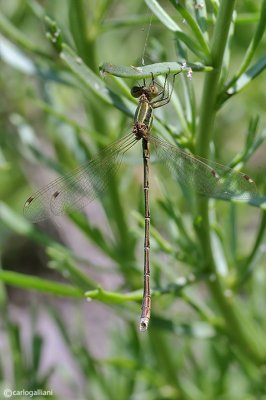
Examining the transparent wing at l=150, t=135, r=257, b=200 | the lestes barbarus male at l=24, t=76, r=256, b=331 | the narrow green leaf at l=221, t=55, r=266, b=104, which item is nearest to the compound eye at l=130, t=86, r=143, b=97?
the lestes barbarus male at l=24, t=76, r=256, b=331

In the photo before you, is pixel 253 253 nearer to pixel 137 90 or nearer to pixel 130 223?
pixel 137 90

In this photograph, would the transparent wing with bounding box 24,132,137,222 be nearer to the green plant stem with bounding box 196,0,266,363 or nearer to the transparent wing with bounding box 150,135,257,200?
the transparent wing with bounding box 150,135,257,200

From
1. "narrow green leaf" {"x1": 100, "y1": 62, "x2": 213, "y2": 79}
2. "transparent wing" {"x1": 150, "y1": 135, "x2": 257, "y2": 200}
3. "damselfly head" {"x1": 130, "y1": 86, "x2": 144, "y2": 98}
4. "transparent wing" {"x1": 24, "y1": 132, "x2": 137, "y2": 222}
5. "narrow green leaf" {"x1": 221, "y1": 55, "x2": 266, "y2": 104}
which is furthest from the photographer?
"transparent wing" {"x1": 24, "y1": 132, "x2": 137, "y2": 222}

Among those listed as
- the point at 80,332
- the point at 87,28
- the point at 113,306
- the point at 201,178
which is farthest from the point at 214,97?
the point at 80,332

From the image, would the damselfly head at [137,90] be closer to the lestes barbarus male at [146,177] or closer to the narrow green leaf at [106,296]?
the lestes barbarus male at [146,177]

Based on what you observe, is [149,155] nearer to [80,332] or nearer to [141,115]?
[141,115]
